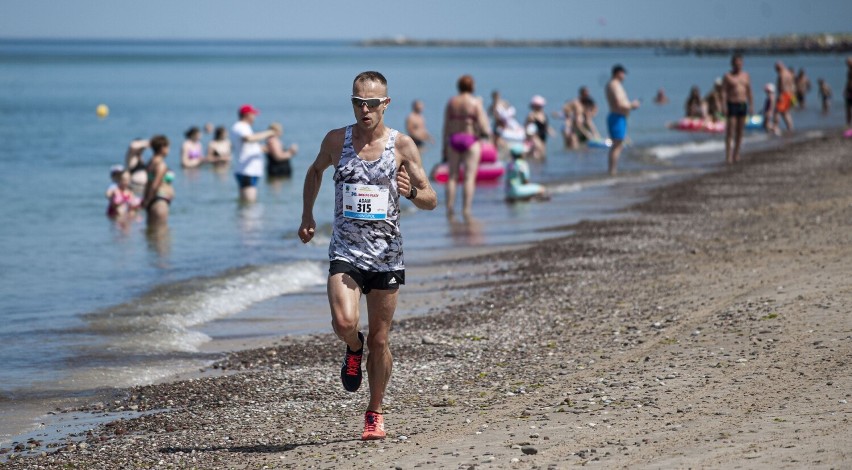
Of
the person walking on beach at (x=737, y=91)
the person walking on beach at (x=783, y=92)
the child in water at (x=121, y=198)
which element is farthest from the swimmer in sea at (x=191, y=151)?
the person walking on beach at (x=783, y=92)

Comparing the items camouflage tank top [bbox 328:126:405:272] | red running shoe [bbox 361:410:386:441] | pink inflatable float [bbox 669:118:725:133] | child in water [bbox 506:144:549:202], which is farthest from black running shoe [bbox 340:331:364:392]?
pink inflatable float [bbox 669:118:725:133]

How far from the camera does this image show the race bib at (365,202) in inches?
208

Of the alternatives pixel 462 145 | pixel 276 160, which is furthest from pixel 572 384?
pixel 276 160

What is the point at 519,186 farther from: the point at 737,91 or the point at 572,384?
the point at 572,384

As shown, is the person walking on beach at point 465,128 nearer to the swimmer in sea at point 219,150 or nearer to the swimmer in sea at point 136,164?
the swimmer in sea at point 136,164

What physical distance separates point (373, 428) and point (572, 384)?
1.39 metres

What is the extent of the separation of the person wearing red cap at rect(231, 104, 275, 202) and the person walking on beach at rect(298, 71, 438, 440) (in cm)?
1158

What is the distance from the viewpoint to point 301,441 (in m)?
5.66

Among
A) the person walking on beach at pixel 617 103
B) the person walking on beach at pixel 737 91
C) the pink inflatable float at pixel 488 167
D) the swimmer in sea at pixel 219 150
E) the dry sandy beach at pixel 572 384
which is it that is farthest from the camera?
the swimmer in sea at pixel 219 150

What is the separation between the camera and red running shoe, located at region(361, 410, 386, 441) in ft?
17.9

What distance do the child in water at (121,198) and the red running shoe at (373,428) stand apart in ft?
39.3

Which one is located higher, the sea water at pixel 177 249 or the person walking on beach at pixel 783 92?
the person walking on beach at pixel 783 92

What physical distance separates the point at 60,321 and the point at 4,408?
277 centimetres

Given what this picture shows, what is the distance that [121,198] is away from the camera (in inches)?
659
